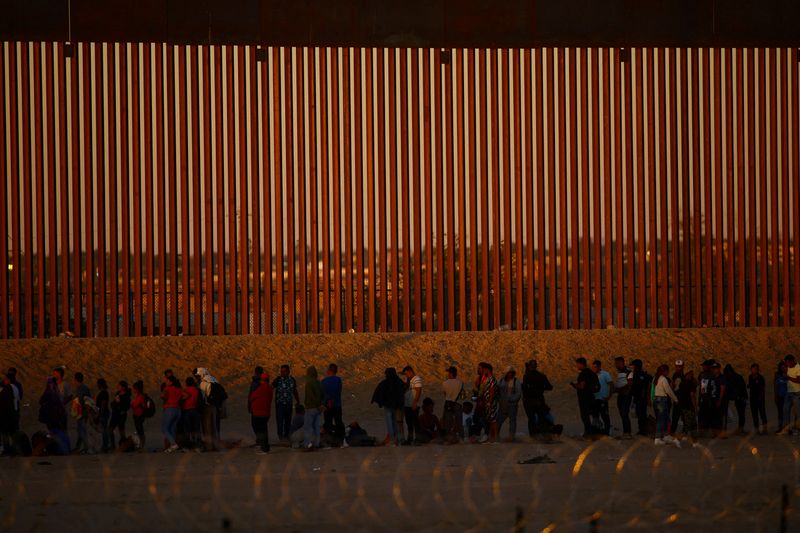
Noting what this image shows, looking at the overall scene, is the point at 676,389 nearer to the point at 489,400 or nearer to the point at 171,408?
the point at 489,400

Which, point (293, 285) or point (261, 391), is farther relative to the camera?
point (293, 285)

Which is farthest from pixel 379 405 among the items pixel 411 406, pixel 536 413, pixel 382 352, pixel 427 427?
pixel 382 352

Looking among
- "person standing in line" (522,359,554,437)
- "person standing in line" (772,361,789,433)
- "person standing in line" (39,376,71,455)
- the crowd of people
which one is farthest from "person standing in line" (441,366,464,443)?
"person standing in line" (39,376,71,455)

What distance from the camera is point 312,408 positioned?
706 inches

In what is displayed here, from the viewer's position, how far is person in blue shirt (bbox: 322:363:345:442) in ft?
59.4

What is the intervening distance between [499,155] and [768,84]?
716cm

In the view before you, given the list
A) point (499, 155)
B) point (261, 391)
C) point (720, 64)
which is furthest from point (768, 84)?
point (261, 391)

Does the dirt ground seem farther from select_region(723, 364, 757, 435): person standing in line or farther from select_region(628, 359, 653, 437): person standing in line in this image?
select_region(723, 364, 757, 435): person standing in line

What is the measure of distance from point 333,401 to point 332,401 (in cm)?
1

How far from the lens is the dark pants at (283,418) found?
18375mm

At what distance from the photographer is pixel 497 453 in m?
17.2

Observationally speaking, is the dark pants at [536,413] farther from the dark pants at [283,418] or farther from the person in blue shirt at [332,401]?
the dark pants at [283,418]

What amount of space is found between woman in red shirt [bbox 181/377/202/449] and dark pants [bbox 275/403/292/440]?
1171 millimetres

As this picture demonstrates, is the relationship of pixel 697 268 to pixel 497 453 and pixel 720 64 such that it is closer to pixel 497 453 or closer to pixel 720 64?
pixel 720 64
